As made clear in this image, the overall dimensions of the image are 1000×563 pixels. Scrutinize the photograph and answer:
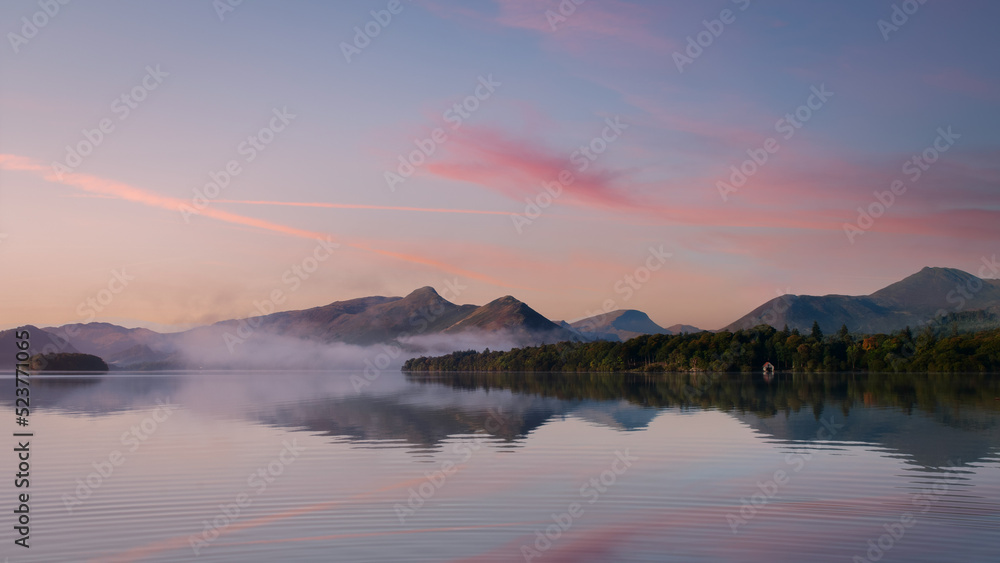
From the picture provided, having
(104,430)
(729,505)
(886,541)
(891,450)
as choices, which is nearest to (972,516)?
(886,541)

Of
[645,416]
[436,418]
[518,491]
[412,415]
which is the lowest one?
[518,491]

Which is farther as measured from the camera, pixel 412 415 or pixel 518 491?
pixel 412 415

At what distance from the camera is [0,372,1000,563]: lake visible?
1920 cm

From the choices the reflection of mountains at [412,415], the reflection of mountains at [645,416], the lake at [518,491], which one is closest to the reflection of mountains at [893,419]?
the reflection of mountains at [645,416]

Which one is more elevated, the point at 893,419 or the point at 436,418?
the point at 436,418

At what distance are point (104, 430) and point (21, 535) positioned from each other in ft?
101

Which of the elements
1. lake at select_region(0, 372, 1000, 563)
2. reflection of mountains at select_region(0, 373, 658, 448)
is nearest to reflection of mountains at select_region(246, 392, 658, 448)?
reflection of mountains at select_region(0, 373, 658, 448)

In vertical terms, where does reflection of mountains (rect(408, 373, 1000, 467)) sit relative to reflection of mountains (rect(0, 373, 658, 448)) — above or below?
below

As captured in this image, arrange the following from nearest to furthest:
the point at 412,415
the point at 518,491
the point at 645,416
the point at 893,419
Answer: the point at 518,491 → the point at 893,419 → the point at 645,416 → the point at 412,415

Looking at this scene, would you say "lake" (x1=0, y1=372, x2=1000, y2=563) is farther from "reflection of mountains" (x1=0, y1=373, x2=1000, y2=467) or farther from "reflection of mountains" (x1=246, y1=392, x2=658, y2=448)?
"reflection of mountains" (x1=246, y1=392, x2=658, y2=448)

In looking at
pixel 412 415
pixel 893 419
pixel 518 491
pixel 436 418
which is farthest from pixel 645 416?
pixel 518 491

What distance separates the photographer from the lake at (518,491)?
19203 mm

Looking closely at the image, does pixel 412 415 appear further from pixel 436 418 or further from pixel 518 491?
pixel 518 491

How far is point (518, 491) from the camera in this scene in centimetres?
2683
